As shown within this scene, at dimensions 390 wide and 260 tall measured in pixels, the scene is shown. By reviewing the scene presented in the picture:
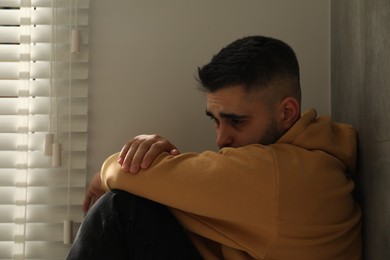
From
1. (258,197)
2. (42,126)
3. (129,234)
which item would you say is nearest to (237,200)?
(258,197)

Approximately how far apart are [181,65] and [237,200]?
21.4 inches

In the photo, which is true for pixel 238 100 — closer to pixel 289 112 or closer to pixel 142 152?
pixel 289 112

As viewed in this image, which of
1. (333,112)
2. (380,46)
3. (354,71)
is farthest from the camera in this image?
(333,112)

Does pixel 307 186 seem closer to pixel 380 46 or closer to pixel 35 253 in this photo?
pixel 380 46

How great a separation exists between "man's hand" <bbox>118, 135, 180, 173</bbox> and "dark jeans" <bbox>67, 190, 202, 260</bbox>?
0.19 ft

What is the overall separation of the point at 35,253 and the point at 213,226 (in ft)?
1.96

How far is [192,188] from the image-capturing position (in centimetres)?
96

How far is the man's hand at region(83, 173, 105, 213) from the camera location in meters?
1.26

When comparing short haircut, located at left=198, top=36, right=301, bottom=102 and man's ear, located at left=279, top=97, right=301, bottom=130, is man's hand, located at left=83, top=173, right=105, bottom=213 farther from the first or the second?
man's ear, located at left=279, top=97, right=301, bottom=130

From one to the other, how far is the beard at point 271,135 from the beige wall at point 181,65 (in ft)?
0.98

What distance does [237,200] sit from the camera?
95cm

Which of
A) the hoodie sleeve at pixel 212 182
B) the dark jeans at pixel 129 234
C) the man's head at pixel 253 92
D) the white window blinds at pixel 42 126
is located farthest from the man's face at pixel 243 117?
the white window blinds at pixel 42 126

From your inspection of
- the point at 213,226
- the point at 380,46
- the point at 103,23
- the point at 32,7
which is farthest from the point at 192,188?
the point at 32,7

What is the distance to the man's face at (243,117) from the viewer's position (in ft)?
3.58
